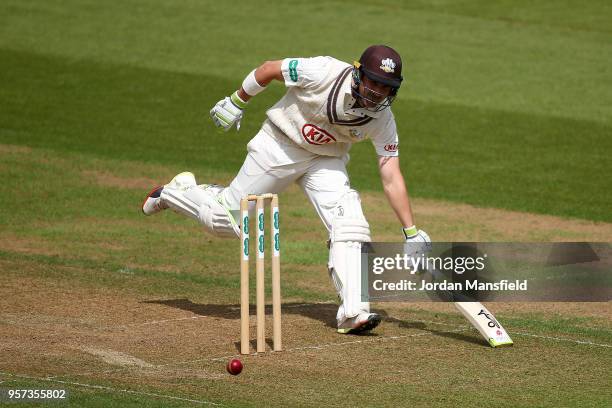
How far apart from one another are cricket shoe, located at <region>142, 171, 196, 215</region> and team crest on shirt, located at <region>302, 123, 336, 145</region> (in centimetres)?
120

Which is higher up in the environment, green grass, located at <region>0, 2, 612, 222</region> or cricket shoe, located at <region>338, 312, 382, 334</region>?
green grass, located at <region>0, 2, 612, 222</region>

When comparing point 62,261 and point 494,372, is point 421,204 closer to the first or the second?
point 62,261

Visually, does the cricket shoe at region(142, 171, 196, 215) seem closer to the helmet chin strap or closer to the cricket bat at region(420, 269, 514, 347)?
the helmet chin strap

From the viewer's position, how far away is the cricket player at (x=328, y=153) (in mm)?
8922

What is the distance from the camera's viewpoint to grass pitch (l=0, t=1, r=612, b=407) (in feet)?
26.0

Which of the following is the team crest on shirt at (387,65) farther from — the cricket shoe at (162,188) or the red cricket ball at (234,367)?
the red cricket ball at (234,367)

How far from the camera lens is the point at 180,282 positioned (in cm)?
1128

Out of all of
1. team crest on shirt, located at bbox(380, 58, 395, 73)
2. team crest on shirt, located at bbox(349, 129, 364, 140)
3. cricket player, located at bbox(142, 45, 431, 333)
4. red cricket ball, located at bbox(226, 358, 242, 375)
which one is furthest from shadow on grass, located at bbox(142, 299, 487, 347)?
team crest on shirt, located at bbox(380, 58, 395, 73)

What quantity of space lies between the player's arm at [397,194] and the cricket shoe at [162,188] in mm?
1687

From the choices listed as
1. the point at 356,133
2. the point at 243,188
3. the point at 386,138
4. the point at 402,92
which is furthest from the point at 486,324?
the point at 402,92

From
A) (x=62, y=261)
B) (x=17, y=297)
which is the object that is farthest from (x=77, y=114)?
(x=17, y=297)

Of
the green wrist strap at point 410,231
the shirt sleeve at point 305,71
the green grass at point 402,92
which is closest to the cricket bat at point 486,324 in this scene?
the green wrist strap at point 410,231

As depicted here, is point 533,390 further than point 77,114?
No

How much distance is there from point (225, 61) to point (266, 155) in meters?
12.9
